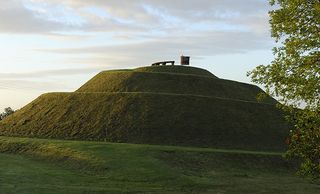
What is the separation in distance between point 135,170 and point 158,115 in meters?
Answer: 21.8

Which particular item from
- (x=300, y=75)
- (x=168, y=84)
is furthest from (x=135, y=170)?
(x=168, y=84)

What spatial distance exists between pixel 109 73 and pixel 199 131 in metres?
25.7

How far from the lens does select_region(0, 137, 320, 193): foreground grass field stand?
27.1 m

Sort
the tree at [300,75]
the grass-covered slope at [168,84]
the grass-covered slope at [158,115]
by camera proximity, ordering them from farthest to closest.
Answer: the grass-covered slope at [168,84]
the grass-covered slope at [158,115]
the tree at [300,75]

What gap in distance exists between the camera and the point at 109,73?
7238 cm

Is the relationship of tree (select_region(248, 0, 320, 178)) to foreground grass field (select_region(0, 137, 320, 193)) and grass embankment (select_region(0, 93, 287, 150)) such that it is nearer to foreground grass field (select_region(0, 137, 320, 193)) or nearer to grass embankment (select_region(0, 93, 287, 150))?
foreground grass field (select_region(0, 137, 320, 193))

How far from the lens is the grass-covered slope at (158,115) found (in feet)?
164

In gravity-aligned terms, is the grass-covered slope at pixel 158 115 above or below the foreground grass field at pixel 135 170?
above

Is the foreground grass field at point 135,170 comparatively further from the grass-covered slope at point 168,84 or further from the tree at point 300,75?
the grass-covered slope at point 168,84

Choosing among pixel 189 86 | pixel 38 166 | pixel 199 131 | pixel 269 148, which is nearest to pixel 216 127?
pixel 199 131

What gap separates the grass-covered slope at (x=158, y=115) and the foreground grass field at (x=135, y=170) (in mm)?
8018

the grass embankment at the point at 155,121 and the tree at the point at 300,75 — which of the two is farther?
the grass embankment at the point at 155,121

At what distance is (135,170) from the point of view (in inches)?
1267

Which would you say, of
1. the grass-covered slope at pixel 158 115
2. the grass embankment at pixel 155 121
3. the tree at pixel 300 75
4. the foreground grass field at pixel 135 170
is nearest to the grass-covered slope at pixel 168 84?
the grass-covered slope at pixel 158 115
